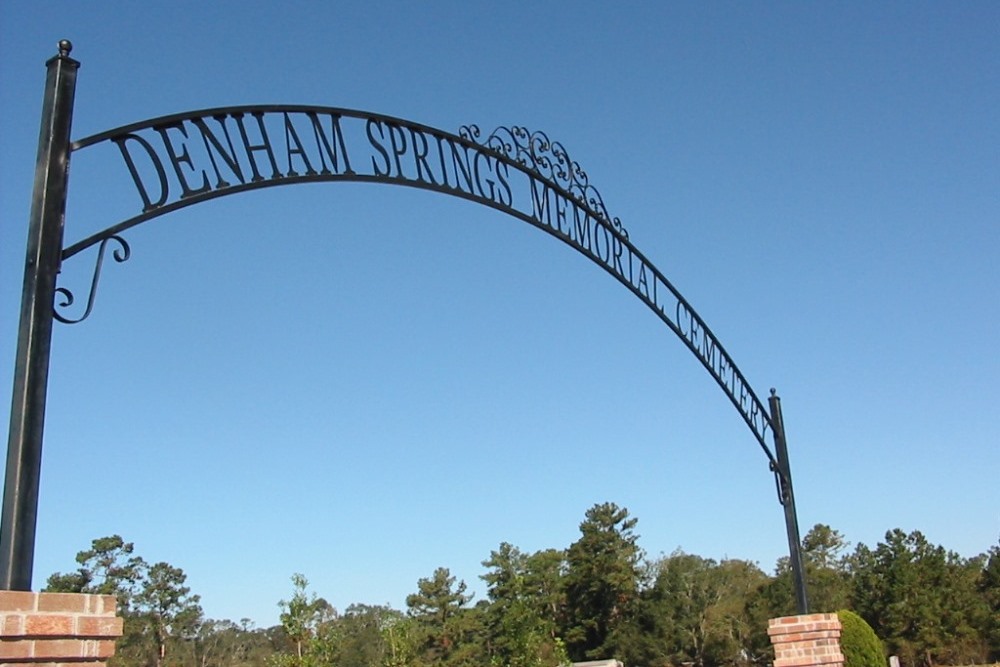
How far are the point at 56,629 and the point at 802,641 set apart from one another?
7.29 meters

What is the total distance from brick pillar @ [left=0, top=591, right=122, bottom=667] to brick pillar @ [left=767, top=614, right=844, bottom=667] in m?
6.79

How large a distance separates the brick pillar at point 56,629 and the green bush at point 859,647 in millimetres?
12795

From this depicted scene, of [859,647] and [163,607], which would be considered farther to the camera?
[163,607]

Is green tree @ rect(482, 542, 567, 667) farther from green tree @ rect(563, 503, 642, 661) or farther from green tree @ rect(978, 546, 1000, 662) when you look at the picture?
green tree @ rect(978, 546, 1000, 662)

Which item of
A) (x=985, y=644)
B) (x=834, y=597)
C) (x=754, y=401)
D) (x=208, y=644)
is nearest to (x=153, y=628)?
(x=208, y=644)

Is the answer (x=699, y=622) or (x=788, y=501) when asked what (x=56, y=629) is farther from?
(x=699, y=622)

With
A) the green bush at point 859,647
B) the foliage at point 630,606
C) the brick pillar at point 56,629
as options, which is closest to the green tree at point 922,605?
the foliage at point 630,606

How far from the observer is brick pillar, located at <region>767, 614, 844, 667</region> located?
356 inches

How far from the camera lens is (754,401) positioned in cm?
998

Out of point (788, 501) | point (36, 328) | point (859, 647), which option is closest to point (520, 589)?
point (859, 647)

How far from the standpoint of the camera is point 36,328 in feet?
13.0

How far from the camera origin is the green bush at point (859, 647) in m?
14.4

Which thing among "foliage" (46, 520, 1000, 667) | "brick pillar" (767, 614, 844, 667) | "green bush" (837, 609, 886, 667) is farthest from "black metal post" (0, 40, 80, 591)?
"foliage" (46, 520, 1000, 667)

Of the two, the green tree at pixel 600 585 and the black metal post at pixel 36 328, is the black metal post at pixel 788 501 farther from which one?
the green tree at pixel 600 585
